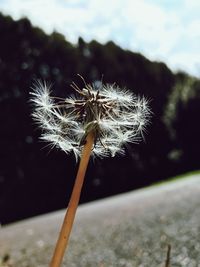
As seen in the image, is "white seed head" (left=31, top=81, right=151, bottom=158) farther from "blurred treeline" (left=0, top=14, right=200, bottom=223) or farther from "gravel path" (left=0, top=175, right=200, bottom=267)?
"blurred treeline" (left=0, top=14, right=200, bottom=223)

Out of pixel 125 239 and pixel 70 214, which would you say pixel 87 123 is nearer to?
pixel 70 214

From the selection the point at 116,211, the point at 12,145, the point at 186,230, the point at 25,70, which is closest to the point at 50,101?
the point at 186,230

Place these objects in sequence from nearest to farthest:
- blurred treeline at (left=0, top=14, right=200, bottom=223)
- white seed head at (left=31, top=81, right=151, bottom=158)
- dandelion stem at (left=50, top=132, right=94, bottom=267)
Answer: dandelion stem at (left=50, top=132, right=94, bottom=267), white seed head at (left=31, top=81, right=151, bottom=158), blurred treeline at (left=0, top=14, right=200, bottom=223)

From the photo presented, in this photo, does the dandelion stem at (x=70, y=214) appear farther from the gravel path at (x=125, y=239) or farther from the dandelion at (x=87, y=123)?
the gravel path at (x=125, y=239)

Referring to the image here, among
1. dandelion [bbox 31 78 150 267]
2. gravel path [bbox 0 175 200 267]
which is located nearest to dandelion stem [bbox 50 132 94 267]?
dandelion [bbox 31 78 150 267]

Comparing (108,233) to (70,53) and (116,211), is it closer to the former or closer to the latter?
(116,211)
